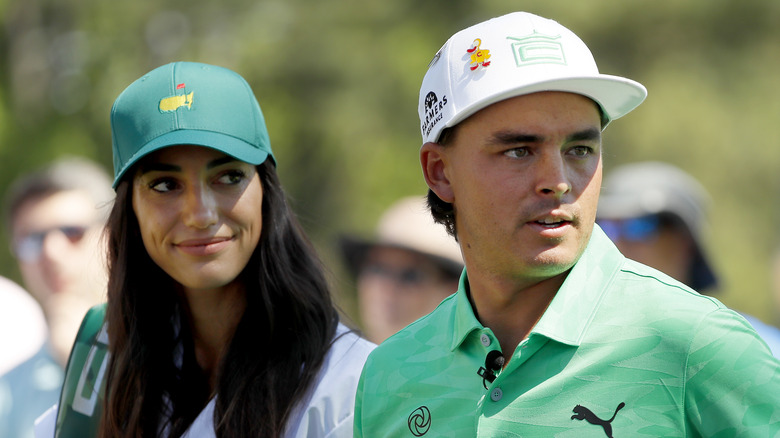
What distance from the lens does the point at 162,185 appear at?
3.62 meters

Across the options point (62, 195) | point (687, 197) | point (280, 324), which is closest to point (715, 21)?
point (687, 197)

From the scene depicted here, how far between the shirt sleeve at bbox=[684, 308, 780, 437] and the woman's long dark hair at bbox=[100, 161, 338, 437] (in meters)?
1.47

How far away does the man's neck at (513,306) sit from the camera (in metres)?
2.77

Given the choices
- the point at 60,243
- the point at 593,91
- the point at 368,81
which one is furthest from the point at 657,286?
the point at 368,81

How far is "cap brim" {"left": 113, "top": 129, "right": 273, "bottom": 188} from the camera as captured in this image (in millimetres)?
3484

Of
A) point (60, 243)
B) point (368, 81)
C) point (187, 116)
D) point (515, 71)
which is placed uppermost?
point (368, 81)

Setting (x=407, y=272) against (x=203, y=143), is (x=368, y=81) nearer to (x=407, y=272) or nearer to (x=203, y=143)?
(x=407, y=272)

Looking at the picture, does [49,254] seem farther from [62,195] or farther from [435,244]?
[435,244]

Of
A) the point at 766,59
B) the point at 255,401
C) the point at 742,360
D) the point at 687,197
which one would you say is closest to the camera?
the point at 742,360

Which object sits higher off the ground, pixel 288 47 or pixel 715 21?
pixel 288 47

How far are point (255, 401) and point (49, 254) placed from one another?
357 cm

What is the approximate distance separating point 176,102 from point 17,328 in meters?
2.04

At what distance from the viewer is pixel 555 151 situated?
2643 mm

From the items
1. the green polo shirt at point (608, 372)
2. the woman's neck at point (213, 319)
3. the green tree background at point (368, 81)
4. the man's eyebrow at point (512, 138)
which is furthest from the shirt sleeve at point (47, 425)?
the green tree background at point (368, 81)
